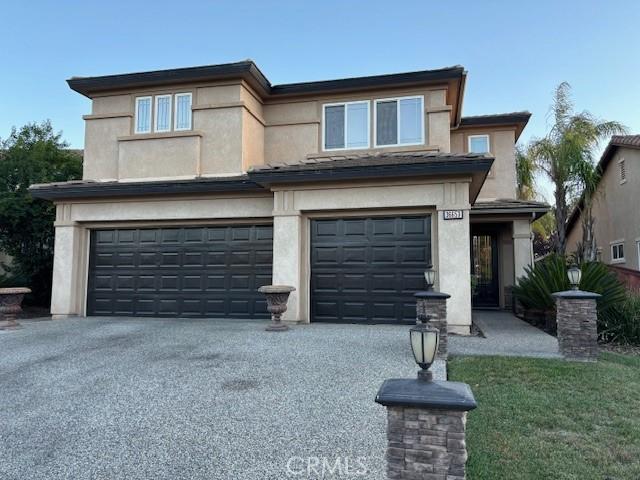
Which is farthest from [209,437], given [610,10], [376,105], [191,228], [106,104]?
[610,10]

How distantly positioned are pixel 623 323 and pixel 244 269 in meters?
8.66

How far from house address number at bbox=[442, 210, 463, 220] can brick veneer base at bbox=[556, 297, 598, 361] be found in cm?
276

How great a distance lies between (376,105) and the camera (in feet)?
41.0

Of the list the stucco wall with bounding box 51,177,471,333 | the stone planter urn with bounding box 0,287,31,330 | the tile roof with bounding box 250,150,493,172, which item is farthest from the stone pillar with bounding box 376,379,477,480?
the stone planter urn with bounding box 0,287,31,330

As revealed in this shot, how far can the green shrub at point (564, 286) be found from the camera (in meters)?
9.43

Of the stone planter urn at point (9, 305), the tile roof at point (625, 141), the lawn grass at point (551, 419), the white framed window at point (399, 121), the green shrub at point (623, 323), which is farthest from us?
the tile roof at point (625, 141)

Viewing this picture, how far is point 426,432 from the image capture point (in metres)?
2.70

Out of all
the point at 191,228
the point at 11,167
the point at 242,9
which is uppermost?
the point at 242,9

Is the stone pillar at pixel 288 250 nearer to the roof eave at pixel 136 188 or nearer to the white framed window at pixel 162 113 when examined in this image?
the roof eave at pixel 136 188

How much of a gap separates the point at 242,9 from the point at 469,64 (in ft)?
23.6

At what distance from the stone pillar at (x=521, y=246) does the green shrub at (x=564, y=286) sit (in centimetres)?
240

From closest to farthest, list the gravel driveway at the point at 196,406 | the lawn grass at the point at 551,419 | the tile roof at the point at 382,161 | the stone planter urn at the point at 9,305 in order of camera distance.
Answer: the lawn grass at the point at 551,419 < the gravel driveway at the point at 196,406 < the tile roof at the point at 382,161 < the stone planter urn at the point at 9,305

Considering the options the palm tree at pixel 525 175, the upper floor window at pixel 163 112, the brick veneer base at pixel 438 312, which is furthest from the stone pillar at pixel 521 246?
the upper floor window at pixel 163 112

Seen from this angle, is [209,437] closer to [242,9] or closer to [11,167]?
[242,9]
